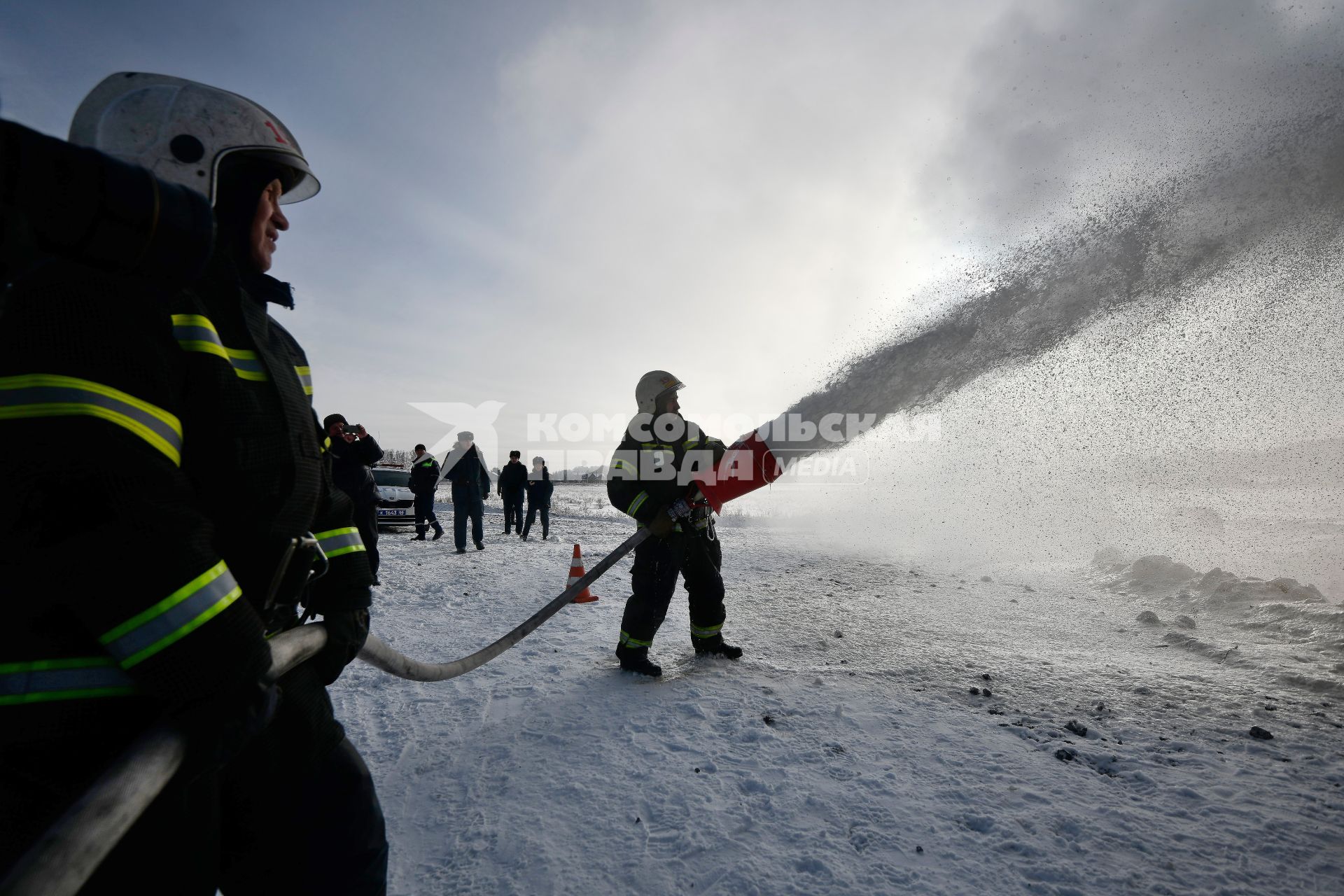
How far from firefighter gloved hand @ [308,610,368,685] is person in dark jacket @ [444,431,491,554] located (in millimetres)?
9139

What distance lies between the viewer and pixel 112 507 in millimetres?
981

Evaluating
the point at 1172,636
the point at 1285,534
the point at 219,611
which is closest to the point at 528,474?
the point at 1172,636

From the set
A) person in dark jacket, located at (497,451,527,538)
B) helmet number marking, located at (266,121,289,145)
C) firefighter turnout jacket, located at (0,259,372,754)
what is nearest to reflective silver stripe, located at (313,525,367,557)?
firefighter turnout jacket, located at (0,259,372,754)

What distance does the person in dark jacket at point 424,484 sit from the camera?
11523 mm

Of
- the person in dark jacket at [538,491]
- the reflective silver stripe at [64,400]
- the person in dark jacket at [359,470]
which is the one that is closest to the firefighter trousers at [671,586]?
the person in dark jacket at [359,470]

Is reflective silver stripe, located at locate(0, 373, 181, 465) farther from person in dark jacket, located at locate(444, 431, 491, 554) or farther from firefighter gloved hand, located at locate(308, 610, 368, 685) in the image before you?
person in dark jacket, located at locate(444, 431, 491, 554)

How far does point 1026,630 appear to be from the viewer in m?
5.17

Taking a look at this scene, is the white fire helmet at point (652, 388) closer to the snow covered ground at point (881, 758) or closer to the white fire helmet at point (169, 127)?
the snow covered ground at point (881, 758)

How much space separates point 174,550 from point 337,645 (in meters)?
0.77

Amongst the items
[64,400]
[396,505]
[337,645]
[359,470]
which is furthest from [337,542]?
[396,505]

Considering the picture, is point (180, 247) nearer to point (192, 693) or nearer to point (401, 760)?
point (192, 693)

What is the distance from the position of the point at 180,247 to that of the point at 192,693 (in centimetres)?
82

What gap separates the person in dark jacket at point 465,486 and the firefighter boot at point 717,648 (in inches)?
279

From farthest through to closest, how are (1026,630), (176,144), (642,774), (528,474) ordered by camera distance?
(528,474) < (1026,630) < (642,774) < (176,144)
